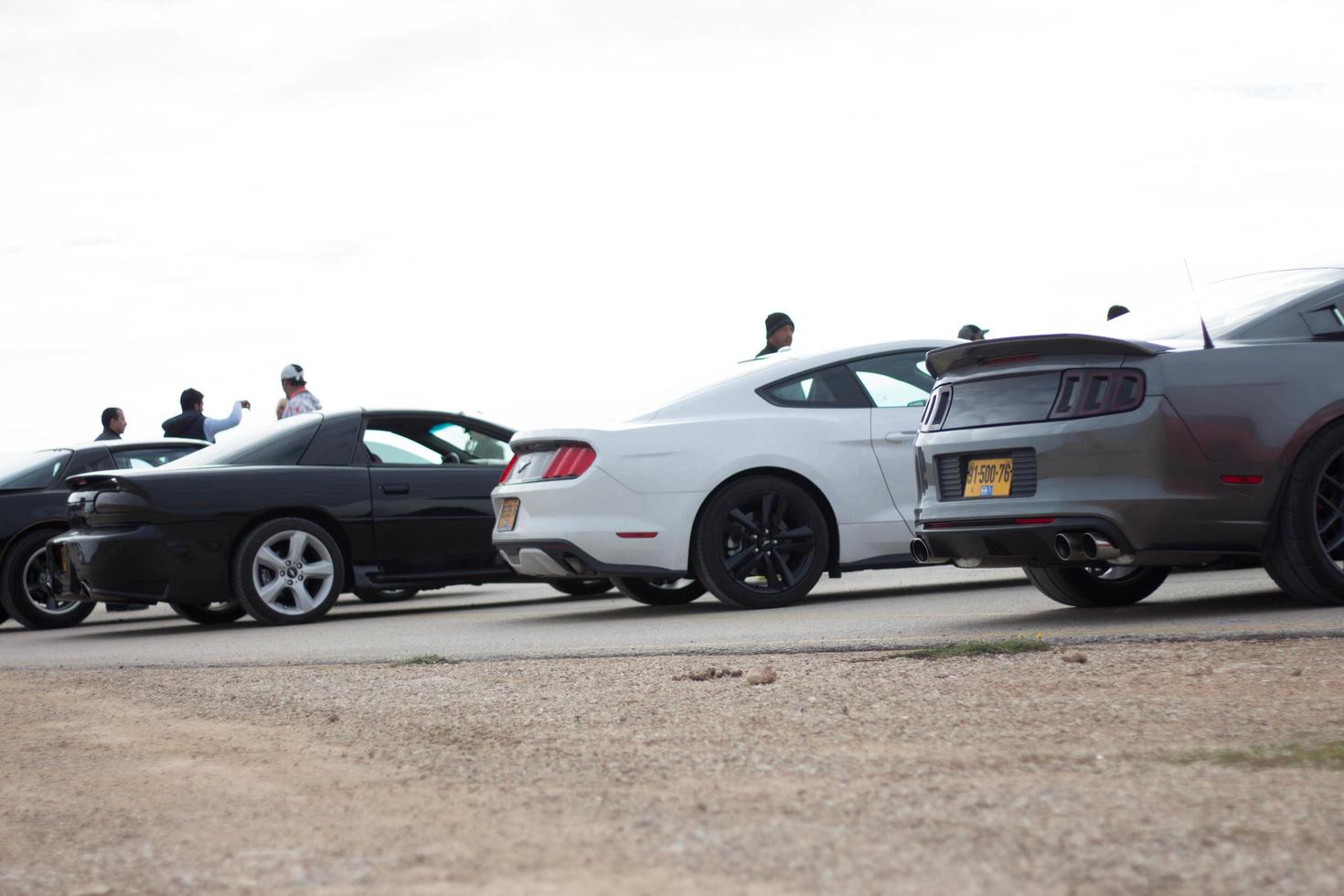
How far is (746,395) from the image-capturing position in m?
9.64

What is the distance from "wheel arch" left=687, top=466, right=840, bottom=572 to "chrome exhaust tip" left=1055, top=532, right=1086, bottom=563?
2.65 metres

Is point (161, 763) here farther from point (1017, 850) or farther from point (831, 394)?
point (831, 394)

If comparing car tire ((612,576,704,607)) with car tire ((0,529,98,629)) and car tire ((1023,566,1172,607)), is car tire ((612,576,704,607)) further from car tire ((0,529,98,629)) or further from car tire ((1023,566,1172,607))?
→ car tire ((0,529,98,629))

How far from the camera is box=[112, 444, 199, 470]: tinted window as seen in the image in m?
13.2

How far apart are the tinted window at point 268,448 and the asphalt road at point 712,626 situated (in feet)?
3.61

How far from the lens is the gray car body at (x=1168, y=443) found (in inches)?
274

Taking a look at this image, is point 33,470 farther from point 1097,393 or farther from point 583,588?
point 1097,393

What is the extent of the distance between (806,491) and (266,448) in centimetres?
386

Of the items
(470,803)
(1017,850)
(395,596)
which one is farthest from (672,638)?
(395,596)

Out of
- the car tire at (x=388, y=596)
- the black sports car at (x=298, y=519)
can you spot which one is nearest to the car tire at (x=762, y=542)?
the black sports car at (x=298, y=519)

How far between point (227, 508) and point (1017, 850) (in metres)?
8.42

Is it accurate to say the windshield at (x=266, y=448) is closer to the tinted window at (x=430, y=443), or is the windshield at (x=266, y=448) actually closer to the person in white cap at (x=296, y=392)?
the tinted window at (x=430, y=443)

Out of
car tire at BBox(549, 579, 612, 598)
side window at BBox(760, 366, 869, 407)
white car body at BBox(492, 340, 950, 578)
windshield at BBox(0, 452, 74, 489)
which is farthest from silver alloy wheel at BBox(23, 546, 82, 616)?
side window at BBox(760, 366, 869, 407)

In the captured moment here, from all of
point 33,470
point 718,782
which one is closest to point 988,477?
point 718,782
